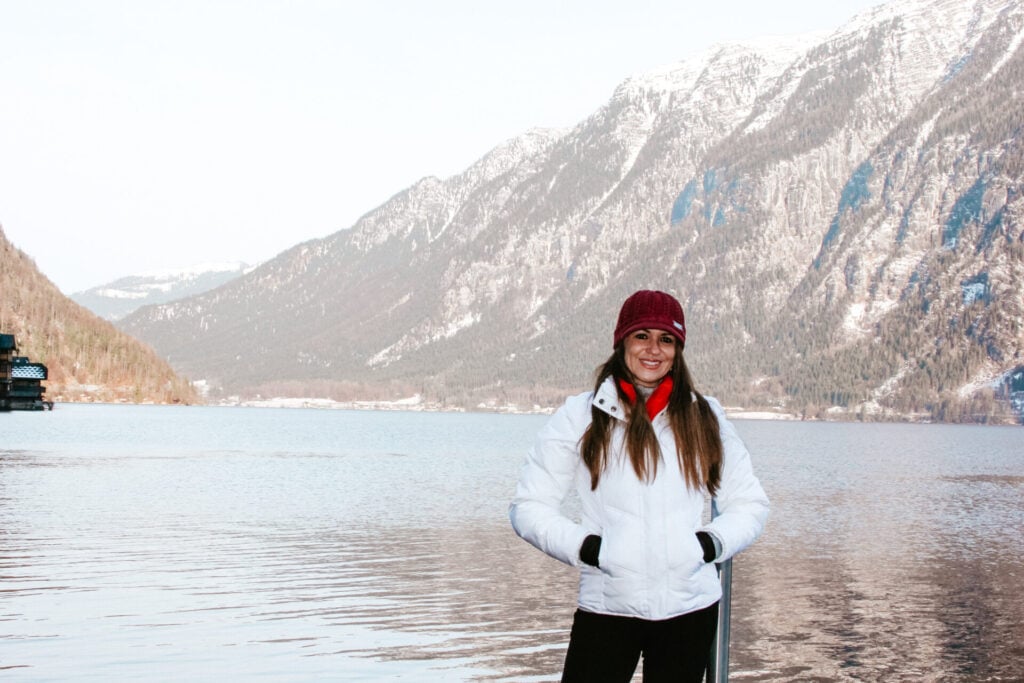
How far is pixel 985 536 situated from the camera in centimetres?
3838

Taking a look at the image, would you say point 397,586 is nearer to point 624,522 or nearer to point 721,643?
point 721,643

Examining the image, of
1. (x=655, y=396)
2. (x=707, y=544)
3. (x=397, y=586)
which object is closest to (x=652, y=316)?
(x=655, y=396)

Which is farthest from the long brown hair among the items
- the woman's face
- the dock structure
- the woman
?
the dock structure

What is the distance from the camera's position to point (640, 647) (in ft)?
22.3

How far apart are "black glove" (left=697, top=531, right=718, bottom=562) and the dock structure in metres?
159

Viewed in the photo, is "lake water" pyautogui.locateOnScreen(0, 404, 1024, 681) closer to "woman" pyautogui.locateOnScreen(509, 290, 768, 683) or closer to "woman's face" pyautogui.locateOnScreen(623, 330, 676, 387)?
"woman" pyautogui.locateOnScreen(509, 290, 768, 683)

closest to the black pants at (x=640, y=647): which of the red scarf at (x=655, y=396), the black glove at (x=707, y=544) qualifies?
the black glove at (x=707, y=544)

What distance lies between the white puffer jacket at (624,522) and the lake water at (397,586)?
9.50 metres

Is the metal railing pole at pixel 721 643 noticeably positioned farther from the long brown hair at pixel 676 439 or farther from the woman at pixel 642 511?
the long brown hair at pixel 676 439

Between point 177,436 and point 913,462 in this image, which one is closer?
point 913,462

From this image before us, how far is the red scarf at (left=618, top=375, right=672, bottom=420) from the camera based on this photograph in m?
6.77

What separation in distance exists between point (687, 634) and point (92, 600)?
16.3 m

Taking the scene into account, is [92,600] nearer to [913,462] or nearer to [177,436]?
[913,462]

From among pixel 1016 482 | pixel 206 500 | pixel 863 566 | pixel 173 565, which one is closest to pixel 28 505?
pixel 206 500
